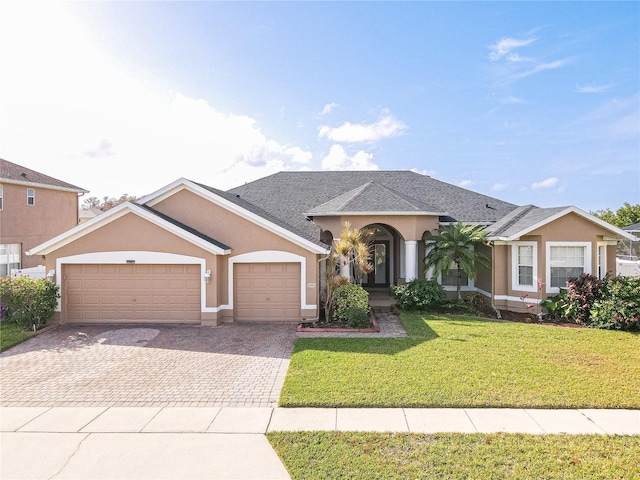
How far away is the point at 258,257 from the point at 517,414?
9392 millimetres

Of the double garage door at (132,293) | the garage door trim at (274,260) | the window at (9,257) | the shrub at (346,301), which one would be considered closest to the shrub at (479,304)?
the shrub at (346,301)

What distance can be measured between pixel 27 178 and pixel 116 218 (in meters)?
13.6

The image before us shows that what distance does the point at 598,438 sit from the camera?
17.9 feet

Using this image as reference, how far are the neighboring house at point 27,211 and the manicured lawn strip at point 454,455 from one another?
2227 centimetres

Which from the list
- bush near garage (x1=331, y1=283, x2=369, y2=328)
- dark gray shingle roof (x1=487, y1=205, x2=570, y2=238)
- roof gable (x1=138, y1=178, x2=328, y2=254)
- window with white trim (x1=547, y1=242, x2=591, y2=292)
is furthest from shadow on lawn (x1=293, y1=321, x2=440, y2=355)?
window with white trim (x1=547, y1=242, x2=591, y2=292)

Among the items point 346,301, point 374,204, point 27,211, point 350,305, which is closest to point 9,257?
point 27,211

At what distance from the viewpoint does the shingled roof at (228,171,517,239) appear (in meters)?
17.1

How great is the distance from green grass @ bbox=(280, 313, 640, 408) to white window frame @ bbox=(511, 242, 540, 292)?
2843 millimetres

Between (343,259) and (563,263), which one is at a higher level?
(343,259)

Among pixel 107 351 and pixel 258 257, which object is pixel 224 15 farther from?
pixel 107 351

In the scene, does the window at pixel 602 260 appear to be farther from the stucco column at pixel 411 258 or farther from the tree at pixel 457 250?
the stucco column at pixel 411 258

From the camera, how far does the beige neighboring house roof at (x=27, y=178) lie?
2020 cm

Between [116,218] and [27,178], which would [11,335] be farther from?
[27,178]

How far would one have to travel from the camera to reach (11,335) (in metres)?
11.3
